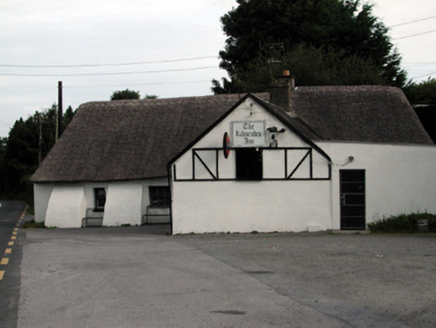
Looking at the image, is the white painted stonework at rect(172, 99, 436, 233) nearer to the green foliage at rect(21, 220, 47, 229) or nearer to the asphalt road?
the asphalt road

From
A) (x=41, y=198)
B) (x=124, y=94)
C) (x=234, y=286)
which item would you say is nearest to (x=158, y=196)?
(x=41, y=198)

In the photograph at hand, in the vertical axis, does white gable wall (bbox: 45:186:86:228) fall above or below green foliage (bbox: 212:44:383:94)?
below

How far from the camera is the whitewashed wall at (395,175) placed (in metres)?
21.5

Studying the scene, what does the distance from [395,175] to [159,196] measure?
12.5 meters

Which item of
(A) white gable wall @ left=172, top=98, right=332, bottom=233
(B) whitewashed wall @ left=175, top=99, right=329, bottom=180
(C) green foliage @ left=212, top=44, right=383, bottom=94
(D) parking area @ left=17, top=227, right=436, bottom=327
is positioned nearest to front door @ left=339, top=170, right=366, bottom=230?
(A) white gable wall @ left=172, top=98, right=332, bottom=233

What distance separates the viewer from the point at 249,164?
875 inches

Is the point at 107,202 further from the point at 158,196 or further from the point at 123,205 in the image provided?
the point at 158,196

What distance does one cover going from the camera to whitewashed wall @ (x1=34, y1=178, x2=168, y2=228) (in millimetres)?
29453

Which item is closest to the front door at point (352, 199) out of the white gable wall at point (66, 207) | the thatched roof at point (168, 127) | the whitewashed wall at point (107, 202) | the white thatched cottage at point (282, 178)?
the white thatched cottage at point (282, 178)

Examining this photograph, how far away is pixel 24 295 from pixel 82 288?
0.93m

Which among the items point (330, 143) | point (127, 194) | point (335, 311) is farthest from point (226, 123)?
point (335, 311)

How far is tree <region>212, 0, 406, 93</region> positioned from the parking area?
32.0 metres

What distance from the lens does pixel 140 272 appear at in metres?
11.5

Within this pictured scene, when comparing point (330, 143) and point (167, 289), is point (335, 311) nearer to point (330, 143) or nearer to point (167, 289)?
point (167, 289)
